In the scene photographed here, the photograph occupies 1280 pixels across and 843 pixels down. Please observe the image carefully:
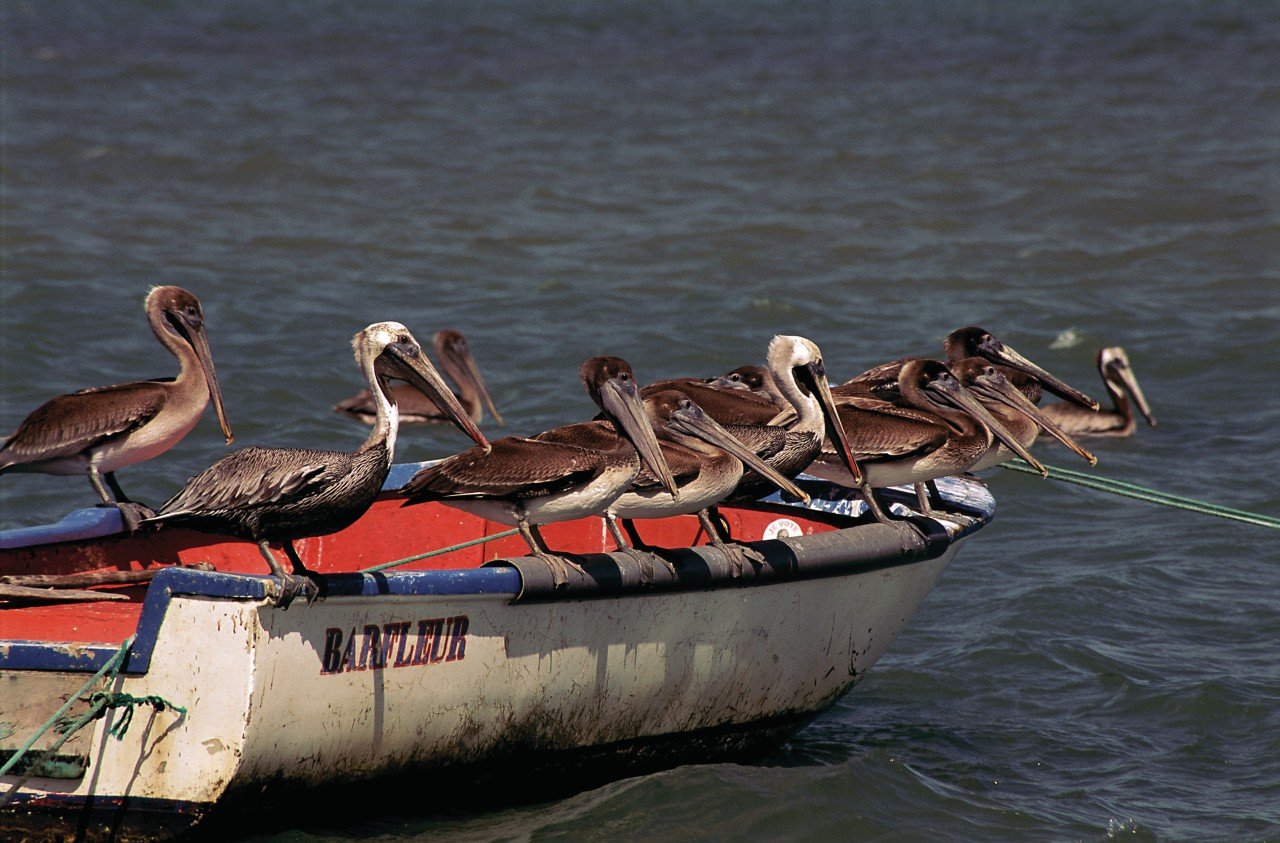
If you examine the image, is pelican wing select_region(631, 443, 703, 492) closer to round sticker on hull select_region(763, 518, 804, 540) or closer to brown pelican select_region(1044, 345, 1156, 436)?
round sticker on hull select_region(763, 518, 804, 540)

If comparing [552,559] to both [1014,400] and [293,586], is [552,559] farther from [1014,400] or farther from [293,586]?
[1014,400]

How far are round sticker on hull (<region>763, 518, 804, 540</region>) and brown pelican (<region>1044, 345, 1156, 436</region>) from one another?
4.88 m

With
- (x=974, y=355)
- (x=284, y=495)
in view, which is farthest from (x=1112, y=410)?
(x=284, y=495)

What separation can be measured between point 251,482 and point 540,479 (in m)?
0.96

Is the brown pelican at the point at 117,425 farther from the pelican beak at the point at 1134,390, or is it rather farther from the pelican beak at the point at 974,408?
the pelican beak at the point at 1134,390

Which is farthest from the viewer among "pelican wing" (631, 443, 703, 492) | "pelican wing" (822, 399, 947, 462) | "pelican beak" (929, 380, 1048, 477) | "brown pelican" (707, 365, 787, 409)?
"brown pelican" (707, 365, 787, 409)

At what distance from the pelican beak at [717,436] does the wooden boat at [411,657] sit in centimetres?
29

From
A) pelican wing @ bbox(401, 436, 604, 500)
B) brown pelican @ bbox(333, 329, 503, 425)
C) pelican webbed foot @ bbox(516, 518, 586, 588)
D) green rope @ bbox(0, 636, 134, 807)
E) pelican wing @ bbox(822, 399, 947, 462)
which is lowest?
brown pelican @ bbox(333, 329, 503, 425)

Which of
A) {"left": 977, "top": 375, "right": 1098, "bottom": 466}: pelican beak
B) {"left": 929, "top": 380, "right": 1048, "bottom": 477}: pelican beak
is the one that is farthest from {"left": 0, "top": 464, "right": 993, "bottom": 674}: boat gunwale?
{"left": 977, "top": 375, "right": 1098, "bottom": 466}: pelican beak

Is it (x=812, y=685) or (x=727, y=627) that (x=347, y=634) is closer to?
(x=727, y=627)

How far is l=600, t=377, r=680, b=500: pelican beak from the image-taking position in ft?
18.7

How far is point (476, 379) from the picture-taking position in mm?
11875

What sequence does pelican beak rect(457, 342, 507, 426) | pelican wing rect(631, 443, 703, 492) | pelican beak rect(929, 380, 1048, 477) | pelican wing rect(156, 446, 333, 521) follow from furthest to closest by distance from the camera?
pelican beak rect(457, 342, 507, 426) → pelican beak rect(929, 380, 1048, 477) → pelican wing rect(631, 443, 703, 492) → pelican wing rect(156, 446, 333, 521)

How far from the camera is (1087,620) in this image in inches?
332
